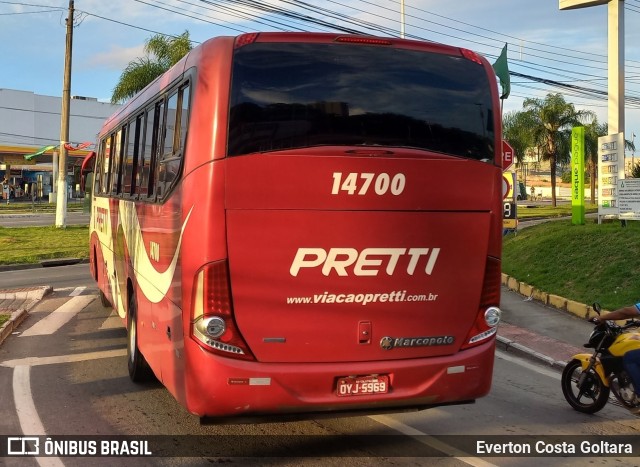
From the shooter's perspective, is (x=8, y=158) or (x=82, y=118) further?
(x=82, y=118)

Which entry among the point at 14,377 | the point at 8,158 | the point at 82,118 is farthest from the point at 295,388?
the point at 82,118

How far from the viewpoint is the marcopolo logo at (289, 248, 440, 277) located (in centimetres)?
452

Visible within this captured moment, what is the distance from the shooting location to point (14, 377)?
714 cm

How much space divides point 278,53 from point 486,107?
1.72 meters

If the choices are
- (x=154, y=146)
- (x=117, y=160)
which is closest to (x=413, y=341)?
(x=154, y=146)

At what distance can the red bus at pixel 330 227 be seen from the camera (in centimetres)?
443

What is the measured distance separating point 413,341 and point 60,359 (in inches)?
202

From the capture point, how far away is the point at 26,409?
6027mm

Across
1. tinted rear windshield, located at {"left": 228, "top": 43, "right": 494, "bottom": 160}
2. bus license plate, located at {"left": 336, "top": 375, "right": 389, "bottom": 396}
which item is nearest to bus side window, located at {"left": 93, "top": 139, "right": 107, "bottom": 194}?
tinted rear windshield, located at {"left": 228, "top": 43, "right": 494, "bottom": 160}

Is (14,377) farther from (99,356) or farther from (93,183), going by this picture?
(93,183)

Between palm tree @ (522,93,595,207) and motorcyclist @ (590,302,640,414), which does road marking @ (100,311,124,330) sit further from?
palm tree @ (522,93,595,207)

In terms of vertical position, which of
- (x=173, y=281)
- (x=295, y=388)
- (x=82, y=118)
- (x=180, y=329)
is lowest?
(x=295, y=388)

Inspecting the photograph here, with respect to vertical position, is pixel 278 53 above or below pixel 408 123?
above

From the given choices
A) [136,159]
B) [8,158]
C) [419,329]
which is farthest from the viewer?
[8,158]
